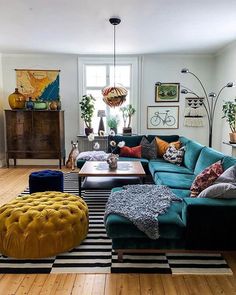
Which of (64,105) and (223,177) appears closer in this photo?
(223,177)

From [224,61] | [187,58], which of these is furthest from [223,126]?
[187,58]

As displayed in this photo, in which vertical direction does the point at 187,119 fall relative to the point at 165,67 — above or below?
below

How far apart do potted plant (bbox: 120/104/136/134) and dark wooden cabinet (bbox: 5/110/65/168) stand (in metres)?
1.50

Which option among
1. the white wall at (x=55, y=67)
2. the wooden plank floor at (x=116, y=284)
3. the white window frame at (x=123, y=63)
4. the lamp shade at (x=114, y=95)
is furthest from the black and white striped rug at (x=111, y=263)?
the white wall at (x=55, y=67)

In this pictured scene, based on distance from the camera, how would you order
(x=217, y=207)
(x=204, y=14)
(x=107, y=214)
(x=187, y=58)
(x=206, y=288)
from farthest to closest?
1. (x=187, y=58)
2. (x=204, y=14)
3. (x=107, y=214)
4. (x=217, y=207)
5. (x=206, y=288)

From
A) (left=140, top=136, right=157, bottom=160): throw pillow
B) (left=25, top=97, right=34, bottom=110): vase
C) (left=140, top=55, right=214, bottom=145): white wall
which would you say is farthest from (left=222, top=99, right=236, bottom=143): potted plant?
(left=25, top=97, right=34, bottom=110): vase

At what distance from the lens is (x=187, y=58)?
20.9ft

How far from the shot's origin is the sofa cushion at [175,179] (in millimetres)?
3361

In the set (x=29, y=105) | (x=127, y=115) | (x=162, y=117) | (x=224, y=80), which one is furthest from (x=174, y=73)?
(x=29, y=105)

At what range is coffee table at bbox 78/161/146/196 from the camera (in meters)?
3.87

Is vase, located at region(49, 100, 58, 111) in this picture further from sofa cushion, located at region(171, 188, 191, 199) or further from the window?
sofa cushion, located at region(171, 188, 191, 199)

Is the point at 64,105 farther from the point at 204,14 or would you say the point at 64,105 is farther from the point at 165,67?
the point at 204,14

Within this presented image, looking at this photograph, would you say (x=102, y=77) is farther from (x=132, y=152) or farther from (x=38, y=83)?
(x=132, y=152)

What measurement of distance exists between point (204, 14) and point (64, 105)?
3.95 meters
